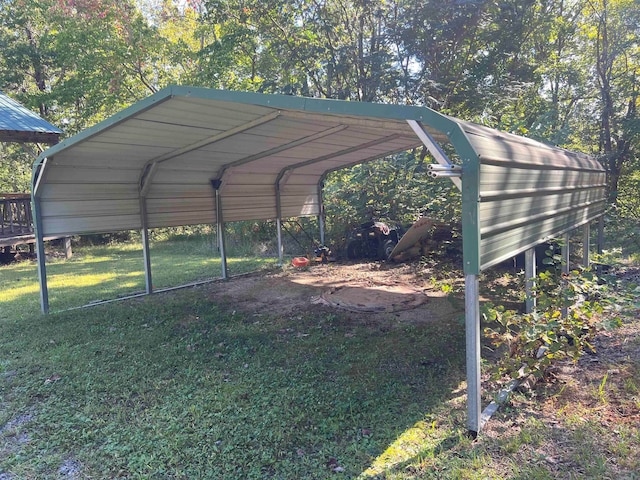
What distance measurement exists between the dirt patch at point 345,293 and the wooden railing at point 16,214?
6.39m

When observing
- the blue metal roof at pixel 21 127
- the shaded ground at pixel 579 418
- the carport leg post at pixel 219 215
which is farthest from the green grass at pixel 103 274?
the shaded ground at pixel 579 418

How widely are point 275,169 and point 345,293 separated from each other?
3.21 meters

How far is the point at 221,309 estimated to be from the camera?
567cm

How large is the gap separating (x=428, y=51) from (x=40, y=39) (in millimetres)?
12947

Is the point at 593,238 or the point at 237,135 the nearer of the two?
the point at 237,135

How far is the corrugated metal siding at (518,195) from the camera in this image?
2.37 metres

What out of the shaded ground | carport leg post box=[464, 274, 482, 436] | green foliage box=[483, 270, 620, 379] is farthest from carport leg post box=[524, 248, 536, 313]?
carport leg post box=[464, 274, 482, 436]

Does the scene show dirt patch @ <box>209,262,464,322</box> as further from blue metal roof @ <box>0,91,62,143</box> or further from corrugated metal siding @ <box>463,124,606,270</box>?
blue metal roof @ <box>0,91,62,143</box>

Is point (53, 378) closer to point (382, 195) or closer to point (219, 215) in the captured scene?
point (219, 215)

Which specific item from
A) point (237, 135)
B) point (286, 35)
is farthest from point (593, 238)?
Answer: point (286, 35)

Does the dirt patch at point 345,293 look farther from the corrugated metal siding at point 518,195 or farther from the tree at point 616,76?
the tree at point 616,76

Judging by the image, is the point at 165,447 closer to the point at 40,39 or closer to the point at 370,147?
the point at 370,147

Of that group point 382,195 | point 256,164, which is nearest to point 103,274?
point 256,164

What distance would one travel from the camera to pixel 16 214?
10.6m
